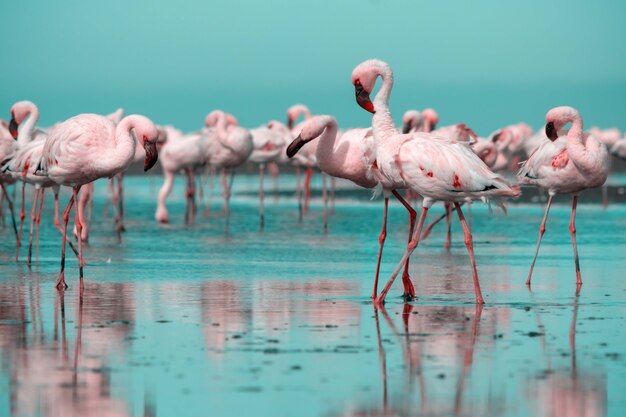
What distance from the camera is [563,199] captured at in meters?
27.5

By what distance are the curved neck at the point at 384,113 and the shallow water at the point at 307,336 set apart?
1362 millimetres

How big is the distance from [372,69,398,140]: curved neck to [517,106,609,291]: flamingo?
2.02 metres

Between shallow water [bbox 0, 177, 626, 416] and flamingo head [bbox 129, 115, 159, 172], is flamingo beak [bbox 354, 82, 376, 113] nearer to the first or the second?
shallow water [bbox 0, 177, 626, 416]

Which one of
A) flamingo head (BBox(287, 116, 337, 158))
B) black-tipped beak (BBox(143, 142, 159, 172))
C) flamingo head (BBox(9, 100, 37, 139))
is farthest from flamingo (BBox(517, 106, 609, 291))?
flamingo head (BBox(9, 100, 37, 139))

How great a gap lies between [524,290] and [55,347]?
4.48 metres

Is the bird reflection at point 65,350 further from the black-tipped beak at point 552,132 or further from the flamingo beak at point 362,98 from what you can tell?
the black-tipped beak at point 552,132

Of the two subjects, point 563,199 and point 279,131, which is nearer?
point 279,131

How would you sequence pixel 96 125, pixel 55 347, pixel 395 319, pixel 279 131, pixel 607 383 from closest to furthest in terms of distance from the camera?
pixel 607 383, pixel 55 347, pixel 395 319, pixel 96 125, pixel 279 131

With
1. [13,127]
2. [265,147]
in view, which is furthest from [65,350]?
[265,147]

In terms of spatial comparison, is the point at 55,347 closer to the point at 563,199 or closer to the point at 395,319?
the point at 395,319

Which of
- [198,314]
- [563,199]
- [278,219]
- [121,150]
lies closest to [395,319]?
[198,314]

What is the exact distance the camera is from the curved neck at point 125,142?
34.7 feet

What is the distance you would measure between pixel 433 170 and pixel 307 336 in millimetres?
2089

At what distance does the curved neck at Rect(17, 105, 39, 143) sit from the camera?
14830 millimetres
